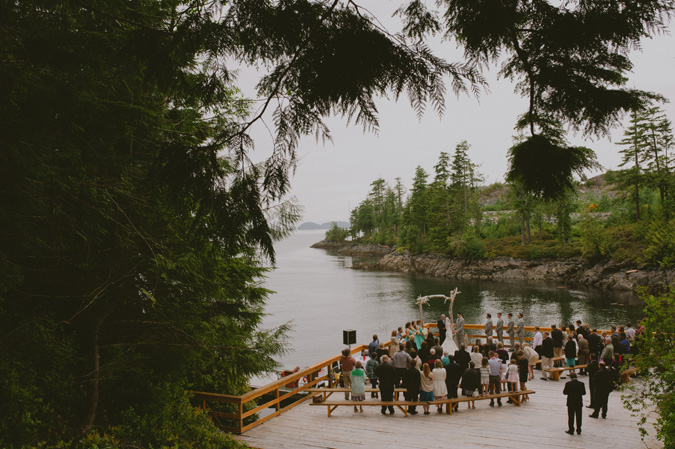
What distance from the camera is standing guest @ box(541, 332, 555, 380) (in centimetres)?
1280

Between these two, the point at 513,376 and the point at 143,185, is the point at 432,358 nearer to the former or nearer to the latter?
the point at 513,376

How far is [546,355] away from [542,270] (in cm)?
3992

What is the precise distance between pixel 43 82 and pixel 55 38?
527mm

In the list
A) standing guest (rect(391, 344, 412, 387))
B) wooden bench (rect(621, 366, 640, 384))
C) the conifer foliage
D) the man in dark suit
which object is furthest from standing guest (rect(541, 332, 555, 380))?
the conifer foliage

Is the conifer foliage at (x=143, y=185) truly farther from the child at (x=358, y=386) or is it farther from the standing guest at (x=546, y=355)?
the standing guest at (x=546, y=355)

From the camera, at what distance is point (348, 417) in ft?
33.1

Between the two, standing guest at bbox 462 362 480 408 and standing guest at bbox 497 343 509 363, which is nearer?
standing guest at bbox 462 362 480 408

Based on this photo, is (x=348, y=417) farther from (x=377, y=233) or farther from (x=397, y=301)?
(x=377, y=233)

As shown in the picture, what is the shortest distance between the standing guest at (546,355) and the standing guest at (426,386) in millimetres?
4818

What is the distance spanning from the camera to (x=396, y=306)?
3862cm

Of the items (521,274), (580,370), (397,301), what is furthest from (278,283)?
(580,370)

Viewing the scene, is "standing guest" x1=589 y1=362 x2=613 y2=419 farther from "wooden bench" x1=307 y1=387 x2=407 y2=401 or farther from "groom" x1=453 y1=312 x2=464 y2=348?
"groom" x1=453 y1=312 x2=464 y2=348

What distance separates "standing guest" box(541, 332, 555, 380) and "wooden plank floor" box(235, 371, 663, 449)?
6.81ft

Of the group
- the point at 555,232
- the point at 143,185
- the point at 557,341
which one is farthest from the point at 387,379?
→ the point at 555,232
